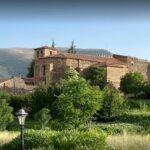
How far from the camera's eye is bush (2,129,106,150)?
14781 mm

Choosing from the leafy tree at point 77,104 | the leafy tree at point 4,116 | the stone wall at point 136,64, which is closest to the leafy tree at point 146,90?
the stone wall at point 136,64

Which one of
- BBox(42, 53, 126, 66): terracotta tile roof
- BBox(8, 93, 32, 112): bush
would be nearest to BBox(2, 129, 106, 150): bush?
BBox(8, 93, 32, 112): bush

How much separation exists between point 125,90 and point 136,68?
12.2 m

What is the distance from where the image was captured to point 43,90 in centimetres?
5559

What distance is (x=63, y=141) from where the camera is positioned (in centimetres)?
1546

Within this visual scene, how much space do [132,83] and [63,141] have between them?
50508 mm

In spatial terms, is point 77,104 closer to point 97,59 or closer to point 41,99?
point 41,99

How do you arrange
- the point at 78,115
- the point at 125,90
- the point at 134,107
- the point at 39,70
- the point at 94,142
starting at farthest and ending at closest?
1. the point at 39,70
2. the point at 125,90
3. the point at 134,107
4. the point at 78,115
5. the point at 94,142

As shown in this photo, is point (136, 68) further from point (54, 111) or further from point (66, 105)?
point (66, 105)

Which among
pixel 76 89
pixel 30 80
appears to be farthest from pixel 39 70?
pixel 76 89

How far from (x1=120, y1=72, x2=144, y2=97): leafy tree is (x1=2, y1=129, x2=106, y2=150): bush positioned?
46.8 meters

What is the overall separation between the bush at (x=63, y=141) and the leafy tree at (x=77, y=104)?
77.2 feet

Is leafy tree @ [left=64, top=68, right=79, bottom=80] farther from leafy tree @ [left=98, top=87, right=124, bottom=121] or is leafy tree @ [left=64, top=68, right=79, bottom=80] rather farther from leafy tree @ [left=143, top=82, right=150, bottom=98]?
leafy tree @ [left=98, top=87, right=124, bottom=121]

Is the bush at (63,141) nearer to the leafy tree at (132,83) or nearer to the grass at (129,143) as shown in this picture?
the grass at (129,143)
